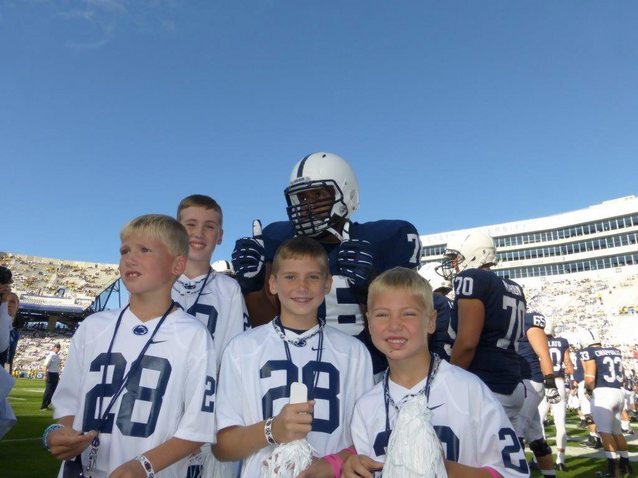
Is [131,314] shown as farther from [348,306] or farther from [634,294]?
[634,294]

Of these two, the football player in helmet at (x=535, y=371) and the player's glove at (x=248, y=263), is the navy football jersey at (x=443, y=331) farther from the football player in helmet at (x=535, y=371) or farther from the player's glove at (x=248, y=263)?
the player's glove at (x=248, y=263)

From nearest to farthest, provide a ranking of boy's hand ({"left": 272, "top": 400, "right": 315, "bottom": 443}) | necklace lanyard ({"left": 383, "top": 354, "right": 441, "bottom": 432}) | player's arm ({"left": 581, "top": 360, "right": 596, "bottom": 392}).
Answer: boy's hand ({"left": 272, "top": 400, "right": 315, "bottom": 443}) → necklace lanyard ({"left": 383, "top": 354, "right": 441, "bottom": 432}) → player's arm ({"left": 581, "top": 360, "right": 596, "bottom": 392})

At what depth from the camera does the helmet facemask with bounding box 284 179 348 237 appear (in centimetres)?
317

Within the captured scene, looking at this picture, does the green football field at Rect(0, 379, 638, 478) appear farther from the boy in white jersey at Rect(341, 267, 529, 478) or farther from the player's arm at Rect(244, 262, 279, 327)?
the boy in white jersey at Rect(341, 267, 529, 478)

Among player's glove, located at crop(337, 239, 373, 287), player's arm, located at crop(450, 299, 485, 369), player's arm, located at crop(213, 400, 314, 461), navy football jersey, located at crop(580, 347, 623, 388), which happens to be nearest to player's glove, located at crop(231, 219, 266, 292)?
player's glove, located at crop(337, 239, 373, 287)

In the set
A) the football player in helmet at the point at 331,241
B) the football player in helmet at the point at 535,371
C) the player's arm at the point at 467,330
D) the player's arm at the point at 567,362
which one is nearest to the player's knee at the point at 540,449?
the football player in helmet at the point at 535,371

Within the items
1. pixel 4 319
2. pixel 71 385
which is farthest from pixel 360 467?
pixel 4 319

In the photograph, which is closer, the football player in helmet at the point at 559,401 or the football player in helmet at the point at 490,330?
the football player in helmet at the point at 490,330

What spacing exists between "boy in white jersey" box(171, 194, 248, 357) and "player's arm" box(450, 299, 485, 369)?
1.73m

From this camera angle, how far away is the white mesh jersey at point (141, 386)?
7.05 feet

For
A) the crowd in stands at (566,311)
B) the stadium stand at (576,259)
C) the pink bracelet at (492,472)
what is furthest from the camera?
the stadium stand at (576,259)

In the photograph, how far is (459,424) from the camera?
80.6 inches

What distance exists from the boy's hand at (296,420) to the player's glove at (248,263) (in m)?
1.22

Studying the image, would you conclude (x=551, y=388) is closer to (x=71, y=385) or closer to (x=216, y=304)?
(x=216, y=304)
